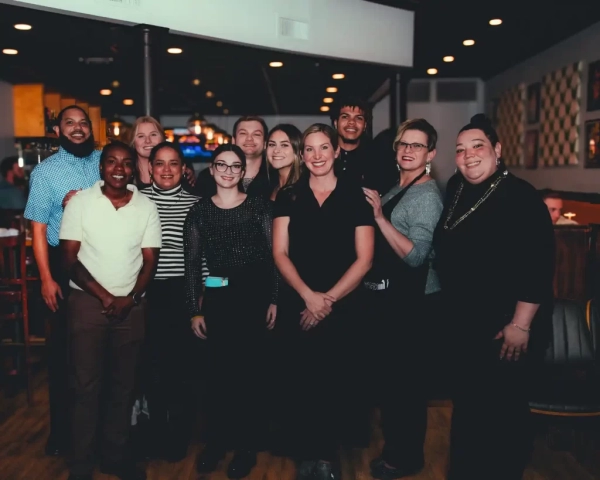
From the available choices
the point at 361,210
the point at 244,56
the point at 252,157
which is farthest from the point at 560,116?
the point at 361,210

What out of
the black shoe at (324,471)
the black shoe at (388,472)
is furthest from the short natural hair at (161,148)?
the black shoe at (388,472)

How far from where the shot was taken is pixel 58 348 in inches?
118

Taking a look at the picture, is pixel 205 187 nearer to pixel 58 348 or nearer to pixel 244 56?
pixel 58 348

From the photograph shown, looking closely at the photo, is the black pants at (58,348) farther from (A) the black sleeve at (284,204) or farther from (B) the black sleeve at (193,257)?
(A) the black sleeve at (284,204)

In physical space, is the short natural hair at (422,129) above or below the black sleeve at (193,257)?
above

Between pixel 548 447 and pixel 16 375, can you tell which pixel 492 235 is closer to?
pixel 548 447

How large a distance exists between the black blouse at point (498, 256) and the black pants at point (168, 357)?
4.44 ft

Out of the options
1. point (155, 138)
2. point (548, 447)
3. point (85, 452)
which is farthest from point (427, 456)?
point (155, 138)

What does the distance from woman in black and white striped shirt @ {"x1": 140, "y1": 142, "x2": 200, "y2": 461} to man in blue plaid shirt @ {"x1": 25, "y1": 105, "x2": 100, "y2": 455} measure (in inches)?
13.0

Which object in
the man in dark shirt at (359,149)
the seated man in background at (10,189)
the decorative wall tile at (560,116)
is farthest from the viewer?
the decorative wall tile at (560,116)

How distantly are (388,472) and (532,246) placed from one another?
1.37 m

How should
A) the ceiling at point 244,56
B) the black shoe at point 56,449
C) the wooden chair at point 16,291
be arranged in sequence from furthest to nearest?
the ceiling at point 244,56 < the wooden chair at point 16,291 < the black shoe at point 56,449

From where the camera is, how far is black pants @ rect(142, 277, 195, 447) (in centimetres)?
294

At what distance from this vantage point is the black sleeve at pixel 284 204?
2.75m
